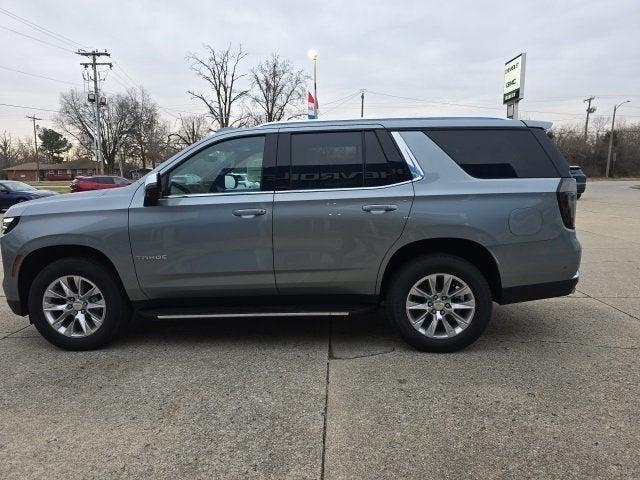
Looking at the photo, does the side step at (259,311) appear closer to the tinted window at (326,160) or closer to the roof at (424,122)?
the tinted window at (326,160)

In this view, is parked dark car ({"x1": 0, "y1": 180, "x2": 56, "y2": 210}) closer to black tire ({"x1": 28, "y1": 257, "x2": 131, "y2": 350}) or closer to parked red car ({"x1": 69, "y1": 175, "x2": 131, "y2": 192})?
parked red car ({"x1": 69, "y1": 175, "x2": 131, "y2": 192})

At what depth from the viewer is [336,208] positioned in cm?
396

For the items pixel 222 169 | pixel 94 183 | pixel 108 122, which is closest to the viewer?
pixel 222 169

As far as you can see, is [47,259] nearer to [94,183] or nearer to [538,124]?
[538,124]

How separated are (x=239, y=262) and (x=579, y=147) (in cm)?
7822

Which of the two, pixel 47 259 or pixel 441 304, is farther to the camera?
pixel 47 259

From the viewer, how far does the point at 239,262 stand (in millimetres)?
4051

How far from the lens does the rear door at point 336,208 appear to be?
3.96 m

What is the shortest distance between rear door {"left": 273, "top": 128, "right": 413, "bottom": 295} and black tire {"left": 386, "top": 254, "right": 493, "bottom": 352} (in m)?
0.24

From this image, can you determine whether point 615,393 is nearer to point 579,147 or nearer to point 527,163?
point 527,163

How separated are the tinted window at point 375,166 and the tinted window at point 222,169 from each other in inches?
35.1

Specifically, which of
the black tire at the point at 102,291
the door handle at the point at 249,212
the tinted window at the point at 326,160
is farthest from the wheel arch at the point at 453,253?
the black tire at the point at 102,291

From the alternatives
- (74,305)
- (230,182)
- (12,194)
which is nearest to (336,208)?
(230,182)

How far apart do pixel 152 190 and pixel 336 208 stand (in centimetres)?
150
